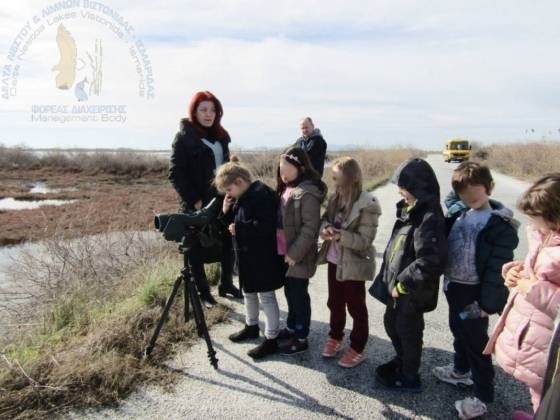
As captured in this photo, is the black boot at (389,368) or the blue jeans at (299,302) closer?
the black boot at (389,368)

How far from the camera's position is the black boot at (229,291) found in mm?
4359

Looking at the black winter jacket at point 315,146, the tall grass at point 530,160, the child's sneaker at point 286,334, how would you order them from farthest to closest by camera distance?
1. the tall grass at point 530,160
2. the black winter jacket at point 315,146
3. the child's sneaker at point 286,334

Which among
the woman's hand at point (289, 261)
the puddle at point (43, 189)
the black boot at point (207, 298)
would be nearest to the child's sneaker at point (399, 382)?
the woman's hand at point (289, 261)

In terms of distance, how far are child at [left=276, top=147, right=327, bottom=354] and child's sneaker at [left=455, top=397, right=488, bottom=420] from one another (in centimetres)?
121

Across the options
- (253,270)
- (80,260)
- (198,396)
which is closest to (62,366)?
(198,396)

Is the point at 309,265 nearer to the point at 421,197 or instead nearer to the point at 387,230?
the point at 421,197

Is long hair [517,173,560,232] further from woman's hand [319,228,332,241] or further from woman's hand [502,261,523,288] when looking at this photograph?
woman's hand [319,228,332,241]

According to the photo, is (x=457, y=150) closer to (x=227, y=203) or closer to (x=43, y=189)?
(x=43, y=189)

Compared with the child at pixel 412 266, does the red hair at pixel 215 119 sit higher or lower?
higher

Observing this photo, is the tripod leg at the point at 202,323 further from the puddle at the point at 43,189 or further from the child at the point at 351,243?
the puddle at the point at 43,189

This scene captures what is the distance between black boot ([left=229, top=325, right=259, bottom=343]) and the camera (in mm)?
3434

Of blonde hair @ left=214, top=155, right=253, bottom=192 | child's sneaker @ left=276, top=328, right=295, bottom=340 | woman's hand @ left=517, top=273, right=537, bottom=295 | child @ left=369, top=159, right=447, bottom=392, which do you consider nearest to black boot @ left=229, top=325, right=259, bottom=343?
child's sneaker @ left=276, top=328, right=295, bottom=340

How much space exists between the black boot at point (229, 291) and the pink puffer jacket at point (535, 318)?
2.81 metres

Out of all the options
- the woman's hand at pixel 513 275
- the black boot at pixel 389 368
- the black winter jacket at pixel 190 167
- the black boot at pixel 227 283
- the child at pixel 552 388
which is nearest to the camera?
the child at pixel 552 388
